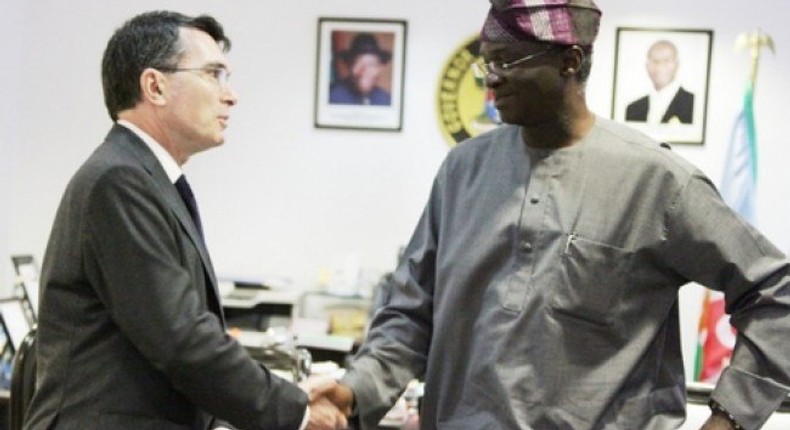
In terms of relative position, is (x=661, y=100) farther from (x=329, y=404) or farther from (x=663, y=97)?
(x=329, y=404)

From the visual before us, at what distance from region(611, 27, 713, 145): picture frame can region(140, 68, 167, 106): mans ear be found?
3950mm

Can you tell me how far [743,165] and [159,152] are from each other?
3.60 m

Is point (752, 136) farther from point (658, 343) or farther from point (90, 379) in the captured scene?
point (90, 379)

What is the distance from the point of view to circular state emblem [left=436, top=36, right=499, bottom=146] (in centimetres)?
555

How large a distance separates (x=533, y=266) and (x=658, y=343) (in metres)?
0.25

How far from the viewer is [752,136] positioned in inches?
191

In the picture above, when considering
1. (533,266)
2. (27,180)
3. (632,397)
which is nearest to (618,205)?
(533,266)

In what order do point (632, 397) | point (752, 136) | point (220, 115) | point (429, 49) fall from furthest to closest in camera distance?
point (429, 49) → point (752, 136) → point (220, 115) → point (632, 397)

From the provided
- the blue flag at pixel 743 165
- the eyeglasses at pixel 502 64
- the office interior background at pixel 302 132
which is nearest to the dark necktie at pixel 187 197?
the eyeglasses at pixel 502 64

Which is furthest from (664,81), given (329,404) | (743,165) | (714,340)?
(329,404)

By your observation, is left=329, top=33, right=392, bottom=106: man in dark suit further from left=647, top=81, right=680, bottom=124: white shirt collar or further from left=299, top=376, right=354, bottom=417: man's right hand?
left=299, top=376, right=354, bottom=417: man's right hand

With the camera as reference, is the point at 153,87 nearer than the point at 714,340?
Yes

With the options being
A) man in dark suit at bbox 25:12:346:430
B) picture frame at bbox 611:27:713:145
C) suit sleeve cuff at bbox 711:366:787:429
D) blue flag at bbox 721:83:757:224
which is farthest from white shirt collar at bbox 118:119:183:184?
picture frame at bbox 611:27:713:145

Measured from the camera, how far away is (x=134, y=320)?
168 cm
